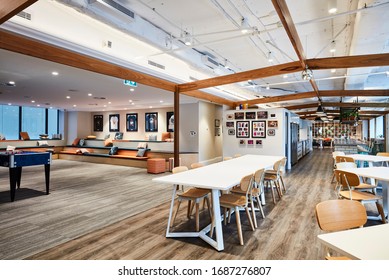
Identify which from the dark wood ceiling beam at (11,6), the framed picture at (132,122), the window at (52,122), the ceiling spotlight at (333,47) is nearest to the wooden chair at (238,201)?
the dark wood ceiling beam at (11,6)

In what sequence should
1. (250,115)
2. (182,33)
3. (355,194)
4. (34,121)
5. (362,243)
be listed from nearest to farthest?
(362,243) < (355,194) < (182,33) < (250,115) < (34,121)

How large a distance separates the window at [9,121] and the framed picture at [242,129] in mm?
12280

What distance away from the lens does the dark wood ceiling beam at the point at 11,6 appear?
90.6 inches

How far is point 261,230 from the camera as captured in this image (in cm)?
345

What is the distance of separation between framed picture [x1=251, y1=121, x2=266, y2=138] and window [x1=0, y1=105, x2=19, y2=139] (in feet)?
42.3

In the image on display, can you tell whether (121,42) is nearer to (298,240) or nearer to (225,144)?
(298,240)

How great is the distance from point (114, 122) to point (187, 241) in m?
11.8

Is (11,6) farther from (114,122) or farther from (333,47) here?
(114,122)

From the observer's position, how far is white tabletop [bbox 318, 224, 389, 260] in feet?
4.19

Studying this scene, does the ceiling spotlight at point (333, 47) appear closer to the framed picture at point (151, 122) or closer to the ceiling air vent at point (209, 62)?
the ceiling air vent at point (209, 62)

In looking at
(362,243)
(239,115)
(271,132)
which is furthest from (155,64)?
(362,243)

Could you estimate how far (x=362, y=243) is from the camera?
1390mm
